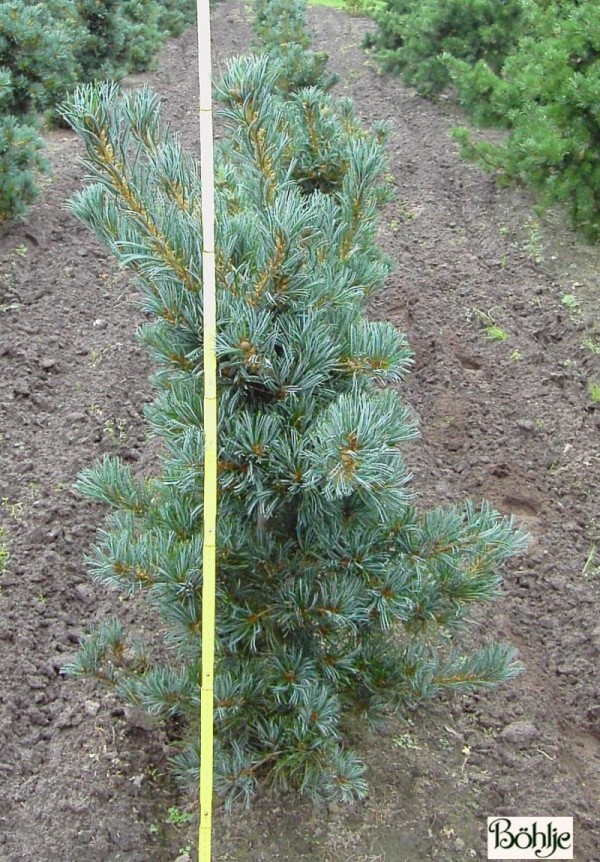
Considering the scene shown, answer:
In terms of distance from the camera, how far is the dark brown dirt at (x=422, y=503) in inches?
119

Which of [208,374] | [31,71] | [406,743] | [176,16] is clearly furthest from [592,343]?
[176,16]

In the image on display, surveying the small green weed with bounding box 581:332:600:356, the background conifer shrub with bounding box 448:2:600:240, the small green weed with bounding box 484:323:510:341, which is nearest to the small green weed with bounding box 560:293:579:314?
the small green weed with bounding box 581:332:600:356

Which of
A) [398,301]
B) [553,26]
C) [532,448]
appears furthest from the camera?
[553,26]

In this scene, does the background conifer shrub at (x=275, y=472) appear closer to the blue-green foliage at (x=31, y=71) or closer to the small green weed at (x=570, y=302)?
the blue-green foliage at (x=31, y=71)

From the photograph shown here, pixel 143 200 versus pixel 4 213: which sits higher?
pixel 143 200

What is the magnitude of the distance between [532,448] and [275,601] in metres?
2.92

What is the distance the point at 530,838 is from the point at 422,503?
1.80 metres

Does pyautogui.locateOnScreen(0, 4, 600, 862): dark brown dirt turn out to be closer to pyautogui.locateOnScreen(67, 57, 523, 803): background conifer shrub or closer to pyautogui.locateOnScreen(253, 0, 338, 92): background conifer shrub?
pyautogui.locateOnScreen(67, 57, 523, 803): background conifer shrub

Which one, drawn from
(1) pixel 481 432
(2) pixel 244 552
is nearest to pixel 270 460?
(2) pixel 244 552

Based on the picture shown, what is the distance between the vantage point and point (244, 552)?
8.46 feet

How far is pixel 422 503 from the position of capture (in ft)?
14.9

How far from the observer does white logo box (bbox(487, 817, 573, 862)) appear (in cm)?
302

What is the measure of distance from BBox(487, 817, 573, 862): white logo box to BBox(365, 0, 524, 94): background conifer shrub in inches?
312

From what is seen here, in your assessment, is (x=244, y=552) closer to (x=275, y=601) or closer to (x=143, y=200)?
(x=275, y=601)
